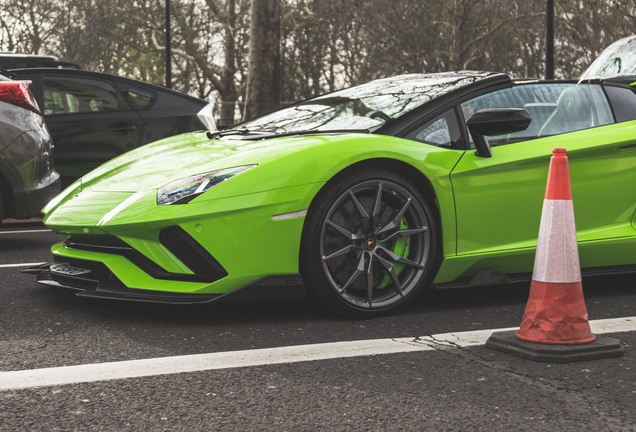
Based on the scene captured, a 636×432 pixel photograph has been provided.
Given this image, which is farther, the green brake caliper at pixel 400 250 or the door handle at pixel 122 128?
the door handle at pixel 122 128

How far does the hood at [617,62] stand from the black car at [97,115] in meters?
4.98

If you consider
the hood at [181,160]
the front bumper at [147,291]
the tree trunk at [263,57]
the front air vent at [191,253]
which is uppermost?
the tree trunk at [263,57]

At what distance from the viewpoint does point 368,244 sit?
4.75 metres

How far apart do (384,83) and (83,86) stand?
472 cm

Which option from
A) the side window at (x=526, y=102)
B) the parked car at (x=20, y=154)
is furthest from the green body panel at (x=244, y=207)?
the parked car at (x=20, y=154)

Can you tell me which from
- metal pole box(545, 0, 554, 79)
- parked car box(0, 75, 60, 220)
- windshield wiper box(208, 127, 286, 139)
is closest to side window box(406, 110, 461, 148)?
windshield wiper box(208, 127, 286, 139)

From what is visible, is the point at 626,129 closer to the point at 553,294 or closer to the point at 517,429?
the point at 553,294

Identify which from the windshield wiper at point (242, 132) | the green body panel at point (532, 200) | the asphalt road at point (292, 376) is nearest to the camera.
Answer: the asphalt road at point (292, 376)

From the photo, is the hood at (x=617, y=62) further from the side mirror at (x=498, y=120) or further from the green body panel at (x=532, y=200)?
the side mirror at (x=498, y=120)

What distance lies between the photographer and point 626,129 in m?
5.43

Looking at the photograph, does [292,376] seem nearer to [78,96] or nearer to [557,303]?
[557,303]

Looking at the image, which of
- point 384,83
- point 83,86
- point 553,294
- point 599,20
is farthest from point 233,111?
point 553,294

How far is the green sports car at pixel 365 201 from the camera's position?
4.53m

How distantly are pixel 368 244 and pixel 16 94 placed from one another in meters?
3.30
